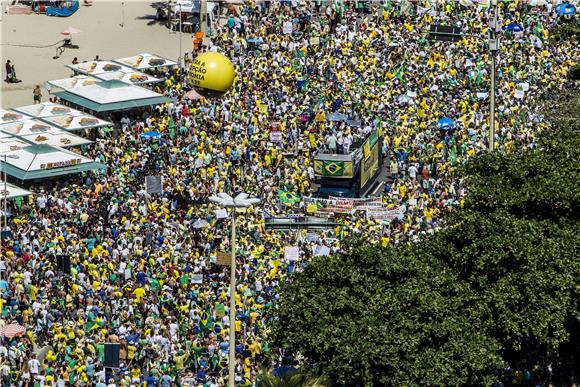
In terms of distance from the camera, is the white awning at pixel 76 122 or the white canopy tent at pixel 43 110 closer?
the white awning at pixel 76 122

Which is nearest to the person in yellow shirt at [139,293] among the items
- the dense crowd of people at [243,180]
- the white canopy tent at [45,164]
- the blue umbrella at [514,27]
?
the dense crowd of people at [243,180]

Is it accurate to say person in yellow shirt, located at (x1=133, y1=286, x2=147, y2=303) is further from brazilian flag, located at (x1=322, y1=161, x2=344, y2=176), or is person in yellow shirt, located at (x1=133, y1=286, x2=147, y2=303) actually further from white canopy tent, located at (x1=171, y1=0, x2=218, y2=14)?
white canopy tent, located at (x1=171, y1=0, x2=218, y2=14)

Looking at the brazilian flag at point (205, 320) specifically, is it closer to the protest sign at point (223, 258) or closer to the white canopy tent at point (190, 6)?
the protest sign at point (223, 258)

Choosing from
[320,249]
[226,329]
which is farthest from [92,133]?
[226,329]

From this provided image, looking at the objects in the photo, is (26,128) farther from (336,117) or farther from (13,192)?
(336,117)

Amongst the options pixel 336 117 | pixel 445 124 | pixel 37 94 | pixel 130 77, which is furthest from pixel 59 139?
pixel 445 124

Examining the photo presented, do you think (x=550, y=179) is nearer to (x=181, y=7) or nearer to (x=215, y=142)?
(x=215, y=142)

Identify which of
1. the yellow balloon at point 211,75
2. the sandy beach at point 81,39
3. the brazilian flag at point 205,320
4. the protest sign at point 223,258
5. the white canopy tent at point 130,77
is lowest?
the sandy beach at point 81,39
